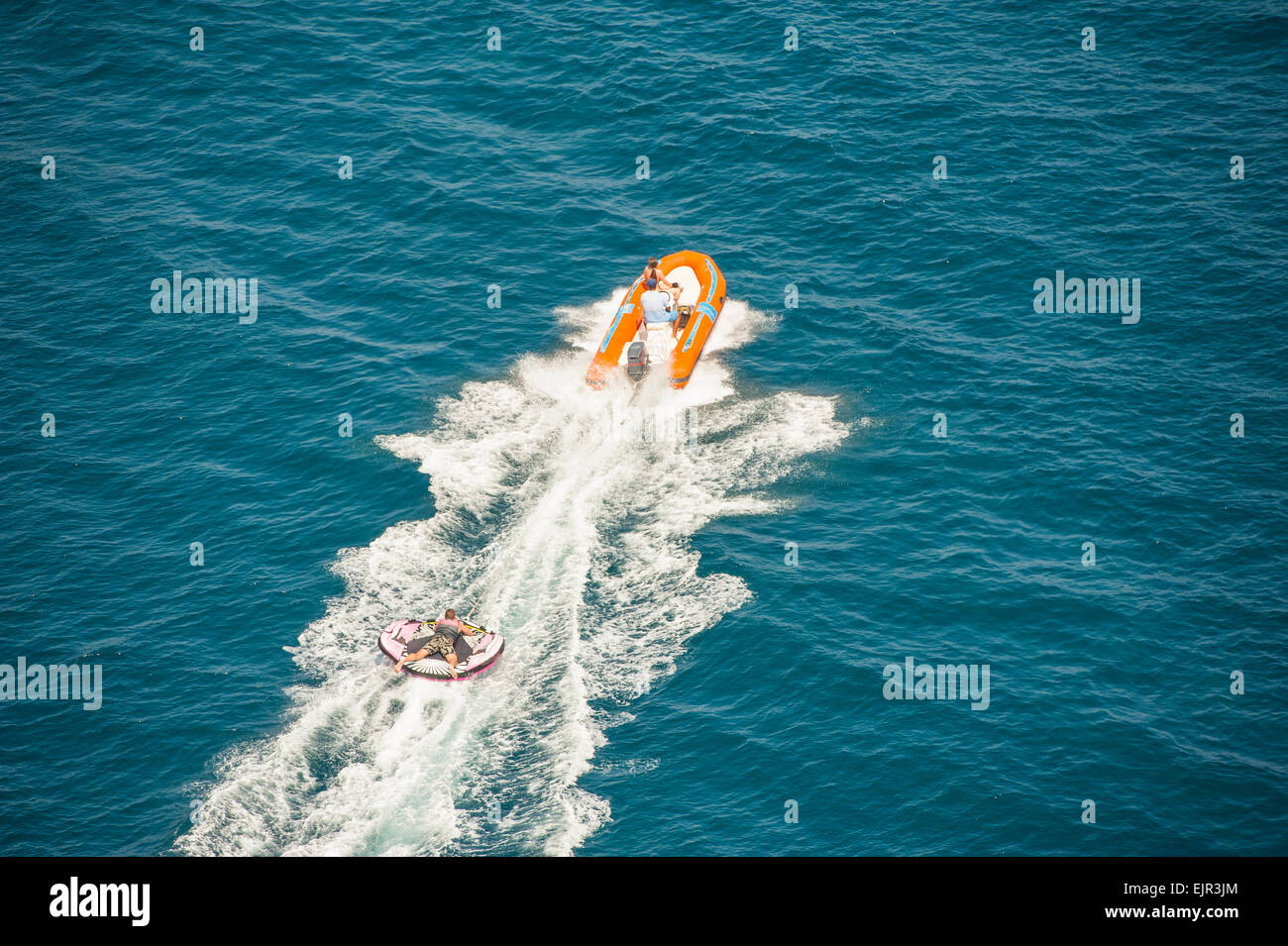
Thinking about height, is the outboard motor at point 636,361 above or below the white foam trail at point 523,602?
above

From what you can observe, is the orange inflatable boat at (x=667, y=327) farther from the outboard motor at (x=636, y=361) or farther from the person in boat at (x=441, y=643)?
the person in boat at (x=441, y=643)

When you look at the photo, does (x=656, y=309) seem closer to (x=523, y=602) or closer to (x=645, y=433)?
(x=645, y=433)

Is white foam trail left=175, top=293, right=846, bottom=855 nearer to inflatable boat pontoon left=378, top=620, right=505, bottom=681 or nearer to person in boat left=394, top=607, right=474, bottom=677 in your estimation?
inflatable boat pontoon left=378, top=620, right=505, bottom=681

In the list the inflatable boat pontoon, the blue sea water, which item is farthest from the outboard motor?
the inflatable boat pontoon

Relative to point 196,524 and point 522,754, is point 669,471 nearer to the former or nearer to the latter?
point 522,754

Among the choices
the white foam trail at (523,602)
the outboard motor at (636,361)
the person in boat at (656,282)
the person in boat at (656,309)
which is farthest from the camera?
the person in boat at (656,282)

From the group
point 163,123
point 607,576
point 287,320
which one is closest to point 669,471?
point 607,576

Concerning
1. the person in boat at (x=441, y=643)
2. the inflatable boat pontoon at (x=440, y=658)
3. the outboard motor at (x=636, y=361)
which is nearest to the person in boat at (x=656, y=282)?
the outboard motor at (x=636, y=361)

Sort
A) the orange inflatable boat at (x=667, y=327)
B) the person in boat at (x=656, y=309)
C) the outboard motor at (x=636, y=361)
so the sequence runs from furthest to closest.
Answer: the person in boat at (x=656, y=309), the orange inflatable boat at (x=667, y=327), the outboard motor at (x=636, y=361)

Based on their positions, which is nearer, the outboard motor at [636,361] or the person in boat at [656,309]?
the outboard motor at [636,361]
